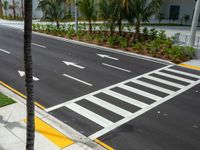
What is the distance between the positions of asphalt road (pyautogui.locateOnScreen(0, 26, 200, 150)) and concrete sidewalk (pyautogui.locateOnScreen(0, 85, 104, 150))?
470mm

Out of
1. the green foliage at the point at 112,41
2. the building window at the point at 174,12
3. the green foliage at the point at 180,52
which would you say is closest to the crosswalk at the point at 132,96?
the green foliage at the point at 180,52

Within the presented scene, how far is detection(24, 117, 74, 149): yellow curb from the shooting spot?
26.1 feet

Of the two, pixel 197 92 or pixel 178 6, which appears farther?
pixel 178 6

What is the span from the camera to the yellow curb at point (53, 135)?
7.95m

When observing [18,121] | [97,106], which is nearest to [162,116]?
[97,106]

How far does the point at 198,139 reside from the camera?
8570 mm

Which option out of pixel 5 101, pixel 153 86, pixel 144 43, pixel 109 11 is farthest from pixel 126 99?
pixel 109 11

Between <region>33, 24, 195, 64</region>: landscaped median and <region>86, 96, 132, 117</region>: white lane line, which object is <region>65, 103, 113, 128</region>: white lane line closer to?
<region>86, 96, 132, 117</region>: white lane line

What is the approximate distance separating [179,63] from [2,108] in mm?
12589

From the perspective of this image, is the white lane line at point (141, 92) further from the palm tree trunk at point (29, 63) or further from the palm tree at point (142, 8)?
the palm tree at point (142, 8)

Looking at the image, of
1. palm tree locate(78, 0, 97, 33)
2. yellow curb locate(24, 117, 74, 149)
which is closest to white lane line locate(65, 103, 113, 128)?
yellow curb locate(24, 117, 74, 149)

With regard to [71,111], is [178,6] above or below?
above

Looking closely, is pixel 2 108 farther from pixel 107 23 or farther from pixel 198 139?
pixel 107 23

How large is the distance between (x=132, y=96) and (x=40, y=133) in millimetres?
5078
